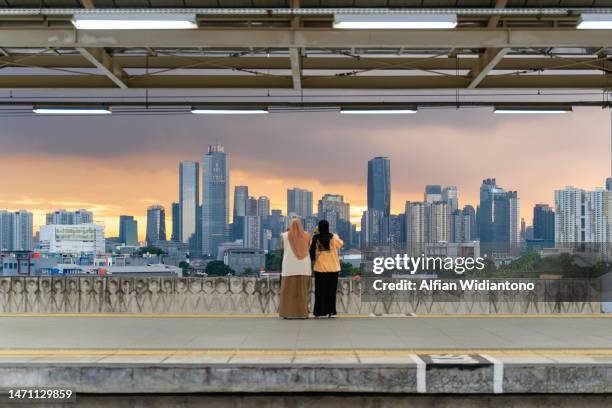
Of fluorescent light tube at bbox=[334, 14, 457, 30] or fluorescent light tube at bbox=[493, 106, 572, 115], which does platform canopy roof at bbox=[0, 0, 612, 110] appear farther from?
fluorescent light tube at bbox=[493, 106, 572, 115]

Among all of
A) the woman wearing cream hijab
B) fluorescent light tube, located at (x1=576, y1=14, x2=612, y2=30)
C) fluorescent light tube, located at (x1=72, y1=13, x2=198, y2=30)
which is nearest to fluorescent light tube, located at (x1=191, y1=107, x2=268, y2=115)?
the woman wearing cream hijab

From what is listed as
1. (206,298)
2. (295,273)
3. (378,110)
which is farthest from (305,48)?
(206,298)

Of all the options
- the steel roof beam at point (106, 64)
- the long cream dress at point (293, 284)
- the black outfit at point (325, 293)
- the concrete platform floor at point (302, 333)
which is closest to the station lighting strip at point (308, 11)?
the steel roof beam at point (106, 64)

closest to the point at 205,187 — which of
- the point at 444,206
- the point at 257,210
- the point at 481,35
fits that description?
the point at 257,210

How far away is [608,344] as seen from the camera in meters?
8.87

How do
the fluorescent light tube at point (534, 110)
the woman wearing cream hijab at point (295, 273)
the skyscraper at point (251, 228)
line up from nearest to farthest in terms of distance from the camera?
1. the woman wearing cream hijab at point (295, 273)
2. the fluorescent light tube at point (534, 110)
3. the skyscraper at point (251, 228)

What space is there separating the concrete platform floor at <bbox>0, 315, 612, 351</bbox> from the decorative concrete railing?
2.62 meters

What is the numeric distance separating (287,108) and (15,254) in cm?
1445

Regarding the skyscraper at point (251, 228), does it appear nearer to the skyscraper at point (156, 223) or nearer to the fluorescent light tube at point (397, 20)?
the skyscraper at point (156, 223)

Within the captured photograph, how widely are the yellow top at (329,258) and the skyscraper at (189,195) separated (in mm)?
55222

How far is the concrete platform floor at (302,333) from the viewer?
8711 millimetres

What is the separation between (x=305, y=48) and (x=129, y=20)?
3545mm

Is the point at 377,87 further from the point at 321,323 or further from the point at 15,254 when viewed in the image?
the point at 15,254

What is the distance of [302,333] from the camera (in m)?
10.0
